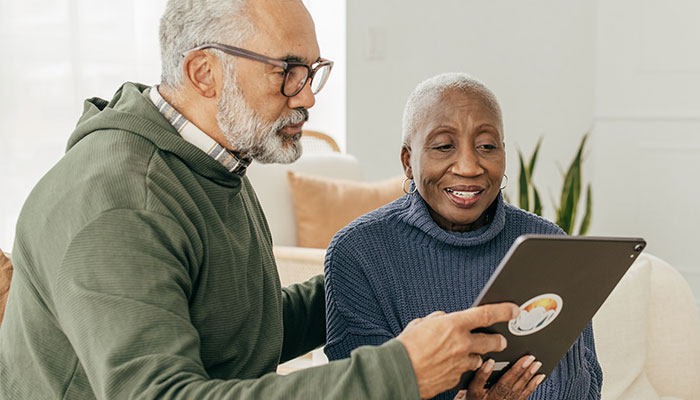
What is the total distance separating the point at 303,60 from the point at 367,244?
13.7 inches

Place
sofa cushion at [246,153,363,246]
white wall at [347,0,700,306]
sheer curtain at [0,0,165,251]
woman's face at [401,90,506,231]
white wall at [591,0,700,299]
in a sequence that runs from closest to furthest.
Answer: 1. woman's face at [401,90,506,231]
2. sheer curtain at [0,0,165,251]
3. sofa cushion at [246,153,363,246]
4. white wall at [347,0,700,306]
5. white wall at [591,0,700,299]

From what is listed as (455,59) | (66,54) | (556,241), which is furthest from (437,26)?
(556,241)

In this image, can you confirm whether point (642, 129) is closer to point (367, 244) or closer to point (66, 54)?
point (66, 54)

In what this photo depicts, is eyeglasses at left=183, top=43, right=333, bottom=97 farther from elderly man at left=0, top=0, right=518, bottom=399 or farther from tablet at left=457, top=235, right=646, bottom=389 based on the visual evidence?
tablet at left=457, top=235, right=646, bottom=389

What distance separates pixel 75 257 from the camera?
985mm

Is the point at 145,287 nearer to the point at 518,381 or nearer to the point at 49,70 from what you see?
the point at 518,381

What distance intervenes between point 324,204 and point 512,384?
158cm

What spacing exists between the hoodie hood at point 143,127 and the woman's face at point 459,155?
0.34 metres

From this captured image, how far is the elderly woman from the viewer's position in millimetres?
1354

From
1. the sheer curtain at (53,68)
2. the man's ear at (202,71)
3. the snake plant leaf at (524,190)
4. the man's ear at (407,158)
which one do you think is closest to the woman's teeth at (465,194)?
the man's ear at (407,158)

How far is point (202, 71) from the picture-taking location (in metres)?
1.24

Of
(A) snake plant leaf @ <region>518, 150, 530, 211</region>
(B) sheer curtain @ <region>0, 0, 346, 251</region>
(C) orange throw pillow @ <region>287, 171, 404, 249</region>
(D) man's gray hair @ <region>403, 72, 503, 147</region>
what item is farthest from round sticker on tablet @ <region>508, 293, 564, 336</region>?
(A) snake plant leaf @ <region>518, 150, 530, 211</region>

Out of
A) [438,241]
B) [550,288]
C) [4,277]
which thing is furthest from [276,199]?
[550,288]

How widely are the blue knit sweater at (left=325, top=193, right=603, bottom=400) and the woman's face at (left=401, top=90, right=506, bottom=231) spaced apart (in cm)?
5
